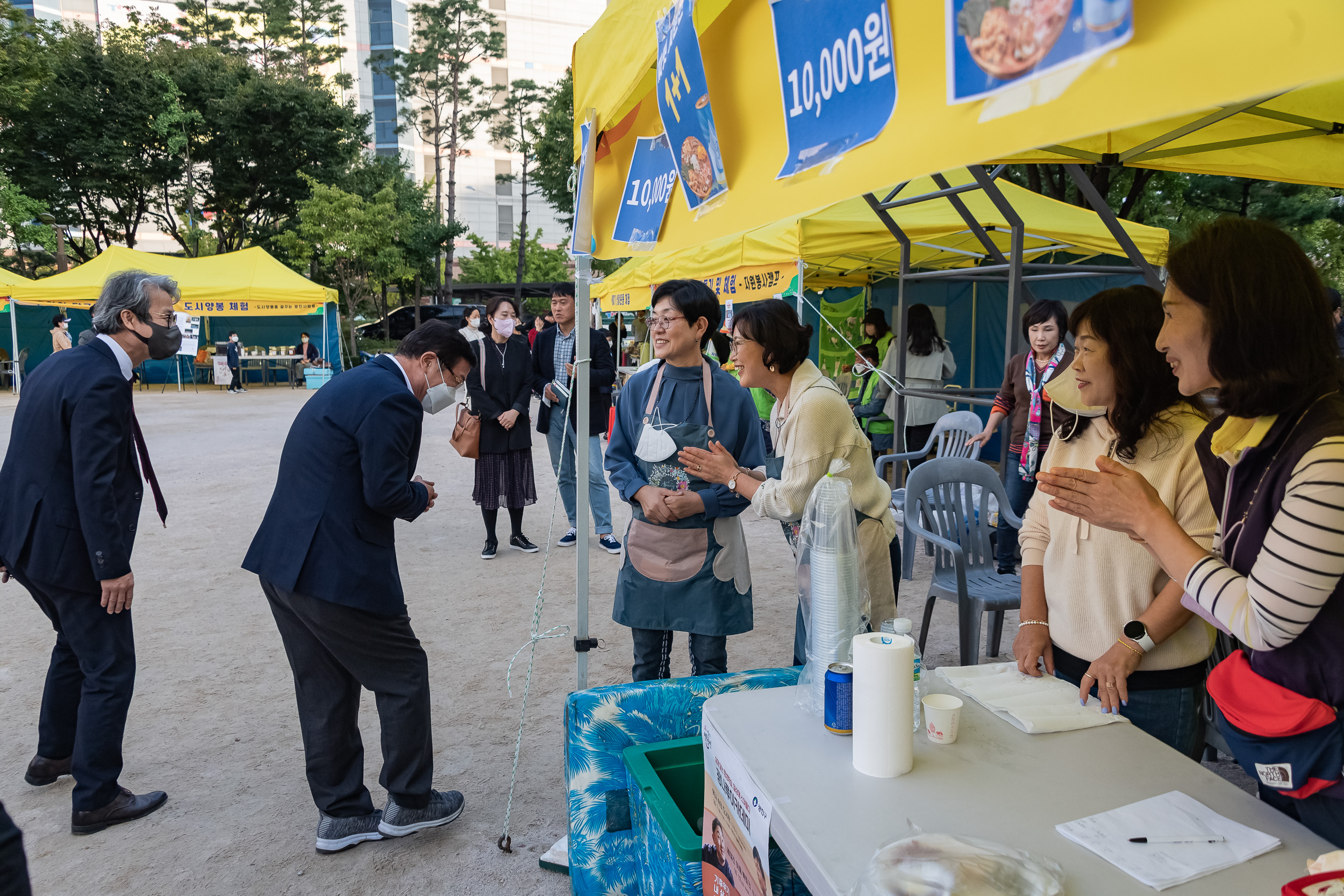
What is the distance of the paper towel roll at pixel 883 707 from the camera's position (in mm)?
1366

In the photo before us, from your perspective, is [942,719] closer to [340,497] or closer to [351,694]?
[340,497]

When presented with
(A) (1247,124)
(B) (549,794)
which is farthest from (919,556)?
(B) (549,794)

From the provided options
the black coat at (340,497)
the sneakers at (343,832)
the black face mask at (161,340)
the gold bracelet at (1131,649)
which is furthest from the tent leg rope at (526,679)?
the gold bracelet at (1131,649)

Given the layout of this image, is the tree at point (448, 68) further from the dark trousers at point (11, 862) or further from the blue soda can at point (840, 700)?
the dark trousers at point (11, 862)

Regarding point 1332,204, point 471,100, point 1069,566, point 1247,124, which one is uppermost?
point 471,100

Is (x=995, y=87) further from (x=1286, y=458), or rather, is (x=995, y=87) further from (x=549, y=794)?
(x=549, y=794)

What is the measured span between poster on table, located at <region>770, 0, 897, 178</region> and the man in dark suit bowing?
1.43 meters

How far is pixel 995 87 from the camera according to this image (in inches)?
39.0

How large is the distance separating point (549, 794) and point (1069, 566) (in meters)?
2.05

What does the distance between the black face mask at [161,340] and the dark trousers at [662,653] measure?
1.85m

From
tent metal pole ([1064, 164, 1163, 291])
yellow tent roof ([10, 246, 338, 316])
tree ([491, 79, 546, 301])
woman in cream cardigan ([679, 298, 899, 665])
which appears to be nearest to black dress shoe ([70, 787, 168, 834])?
woman in cream cardigan ([679, 298, 899, 665])

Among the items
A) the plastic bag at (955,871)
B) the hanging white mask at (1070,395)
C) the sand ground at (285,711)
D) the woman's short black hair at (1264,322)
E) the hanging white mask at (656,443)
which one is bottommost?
the sand ground at (285,711)

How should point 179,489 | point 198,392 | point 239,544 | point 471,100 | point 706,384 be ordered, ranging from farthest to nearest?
point 471,100, point 198,392, point 179,489, point 239,544, point 706,384

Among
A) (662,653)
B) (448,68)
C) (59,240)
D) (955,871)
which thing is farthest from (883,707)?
(448,68)
